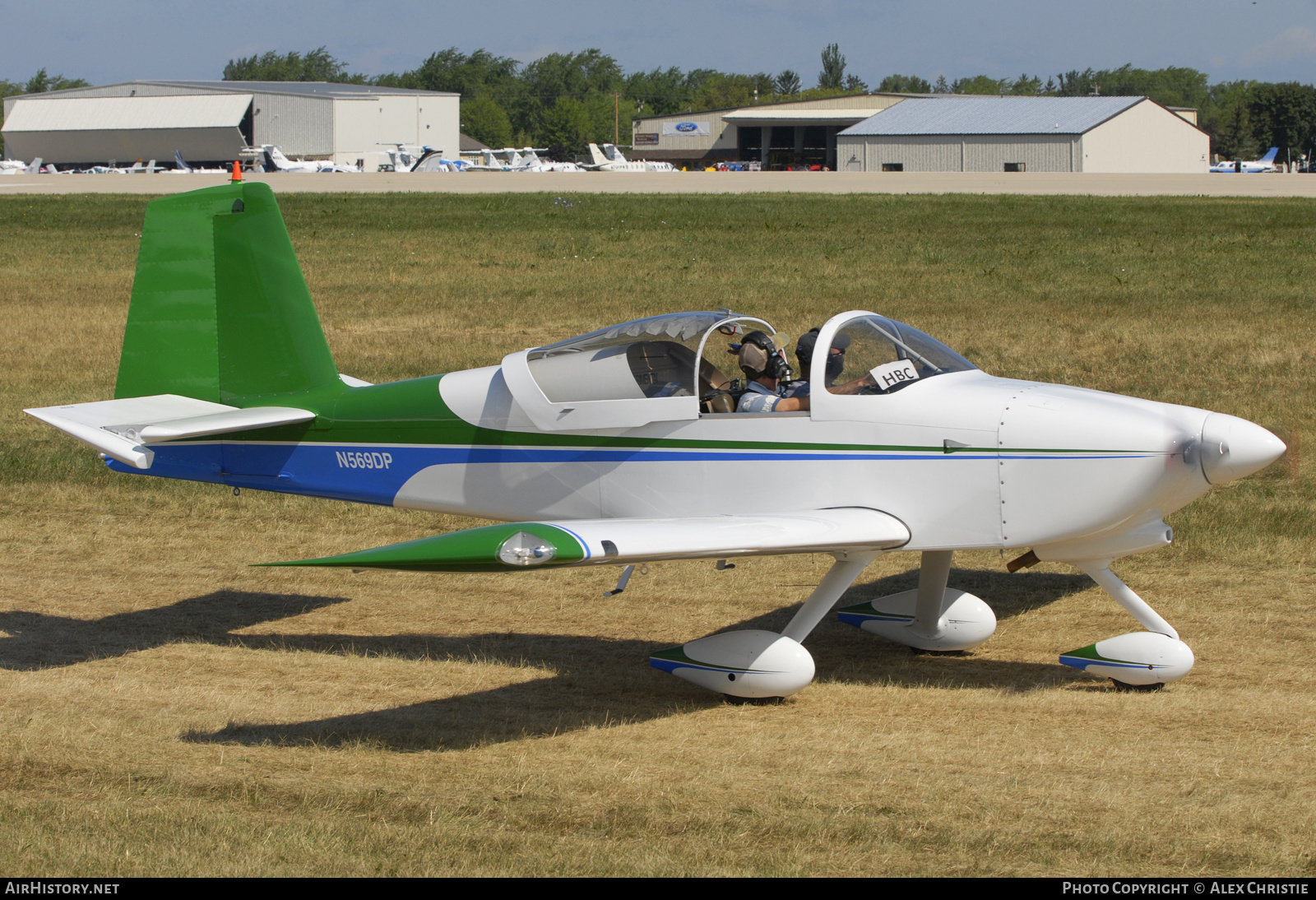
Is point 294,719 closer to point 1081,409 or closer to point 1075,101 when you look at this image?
point 1081,409

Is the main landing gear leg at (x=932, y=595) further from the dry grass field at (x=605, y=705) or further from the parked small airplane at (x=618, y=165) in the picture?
the parked small airplane at (x=618, y=165)

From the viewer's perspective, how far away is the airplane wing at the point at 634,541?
579 centimetres

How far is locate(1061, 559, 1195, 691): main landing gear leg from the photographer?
6.66 m

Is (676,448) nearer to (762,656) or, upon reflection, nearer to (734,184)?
(762,656)

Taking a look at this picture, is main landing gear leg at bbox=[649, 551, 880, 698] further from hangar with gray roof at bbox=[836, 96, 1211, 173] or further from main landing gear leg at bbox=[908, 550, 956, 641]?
hangar with gray roof at bbox=[836, 96, 1211, 173]

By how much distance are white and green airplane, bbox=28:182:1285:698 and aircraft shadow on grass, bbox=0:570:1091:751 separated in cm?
30

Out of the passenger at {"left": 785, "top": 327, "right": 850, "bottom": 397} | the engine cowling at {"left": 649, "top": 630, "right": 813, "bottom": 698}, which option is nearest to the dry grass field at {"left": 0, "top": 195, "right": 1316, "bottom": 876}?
the engine cowling at {"left": 649, "top": 630, "right": 813, "bottom": 698}

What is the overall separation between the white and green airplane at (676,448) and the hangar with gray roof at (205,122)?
93992 millimetres

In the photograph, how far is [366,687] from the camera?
7.32m

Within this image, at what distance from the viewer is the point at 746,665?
6770 mm

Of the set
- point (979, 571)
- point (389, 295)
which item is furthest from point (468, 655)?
point (389, 295)

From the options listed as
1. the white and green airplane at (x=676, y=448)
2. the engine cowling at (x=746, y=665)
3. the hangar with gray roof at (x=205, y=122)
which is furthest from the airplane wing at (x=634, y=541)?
the hangar with gray roof at (x=205, y=122)

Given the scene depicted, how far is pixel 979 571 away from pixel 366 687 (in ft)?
15.5

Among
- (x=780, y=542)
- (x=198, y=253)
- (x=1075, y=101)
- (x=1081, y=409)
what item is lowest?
(x=780, y=542)
